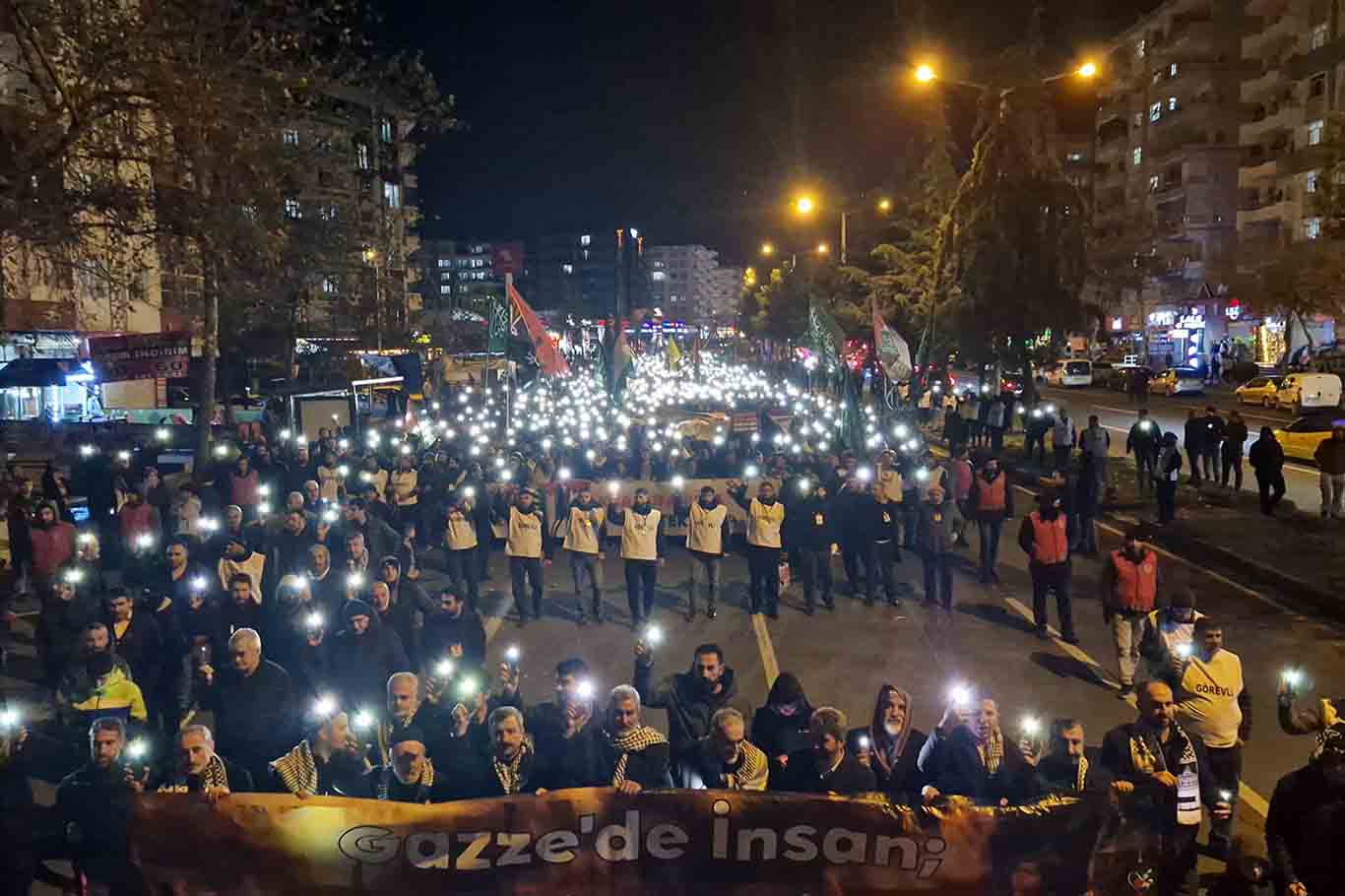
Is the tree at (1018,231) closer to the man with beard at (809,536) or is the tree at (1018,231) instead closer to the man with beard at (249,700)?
the man with beard at (809,536)

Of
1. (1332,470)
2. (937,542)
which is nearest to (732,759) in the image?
(937,542)

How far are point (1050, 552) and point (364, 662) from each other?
6538mm

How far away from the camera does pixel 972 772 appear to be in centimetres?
541

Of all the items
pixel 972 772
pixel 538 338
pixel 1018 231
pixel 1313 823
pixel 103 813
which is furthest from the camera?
pixel 1018 231

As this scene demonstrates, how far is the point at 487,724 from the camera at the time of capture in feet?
19.1

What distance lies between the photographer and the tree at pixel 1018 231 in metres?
23.2

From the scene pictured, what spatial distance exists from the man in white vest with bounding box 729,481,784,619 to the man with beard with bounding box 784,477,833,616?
10.3 inches

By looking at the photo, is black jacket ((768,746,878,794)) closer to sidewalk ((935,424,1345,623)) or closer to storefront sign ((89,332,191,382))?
sidewalk ((935,424,1345,623))

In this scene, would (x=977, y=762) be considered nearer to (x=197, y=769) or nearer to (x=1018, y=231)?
(x=197, y=769)

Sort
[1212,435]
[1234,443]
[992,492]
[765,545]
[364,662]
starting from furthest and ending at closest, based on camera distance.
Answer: [1212,435] → [1234,443] → [992,492] → [765,545] → [364,662]

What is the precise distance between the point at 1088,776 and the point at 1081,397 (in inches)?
1704

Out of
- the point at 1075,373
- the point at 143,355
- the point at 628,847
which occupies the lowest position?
the point at 628,847

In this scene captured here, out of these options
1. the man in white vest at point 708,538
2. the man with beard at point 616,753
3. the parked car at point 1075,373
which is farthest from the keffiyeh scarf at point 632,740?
the parked car at point 1075,373

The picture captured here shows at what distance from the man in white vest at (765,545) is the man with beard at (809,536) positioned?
263 millimetres
